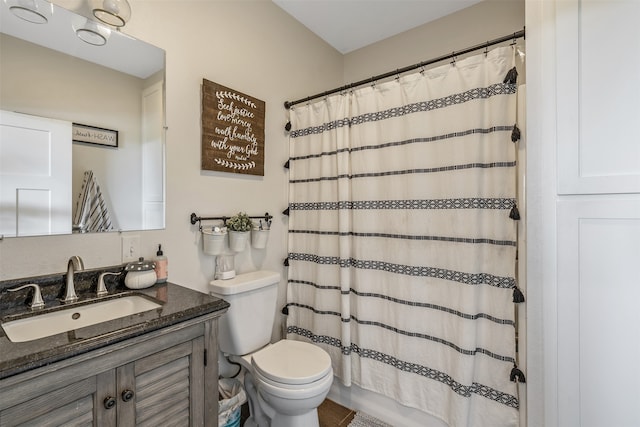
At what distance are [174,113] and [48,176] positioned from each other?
0.63m

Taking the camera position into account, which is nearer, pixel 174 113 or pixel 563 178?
pixel 563 178

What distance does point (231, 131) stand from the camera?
1.82 meters

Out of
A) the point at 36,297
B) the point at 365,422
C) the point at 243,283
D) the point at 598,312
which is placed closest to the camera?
the point at 598,312

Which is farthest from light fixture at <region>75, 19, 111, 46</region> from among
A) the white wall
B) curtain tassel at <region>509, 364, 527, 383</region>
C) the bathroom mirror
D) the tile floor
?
curtain tassel at <region>509, 364, 527, 383</region>

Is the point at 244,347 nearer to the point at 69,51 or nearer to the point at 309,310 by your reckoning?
the point at 309,310

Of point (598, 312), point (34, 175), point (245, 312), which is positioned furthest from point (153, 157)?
point (598, 312)

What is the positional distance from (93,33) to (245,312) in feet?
4.98

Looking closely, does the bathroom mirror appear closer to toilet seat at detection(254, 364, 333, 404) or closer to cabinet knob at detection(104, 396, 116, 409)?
cabinet knob at detection(104, 396, 116, 409)

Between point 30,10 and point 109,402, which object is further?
point 30,10

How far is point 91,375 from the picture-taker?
837 mm

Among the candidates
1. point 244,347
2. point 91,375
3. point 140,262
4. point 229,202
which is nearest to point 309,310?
point 244,347

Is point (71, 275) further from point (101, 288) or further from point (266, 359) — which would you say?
point (266, 359)

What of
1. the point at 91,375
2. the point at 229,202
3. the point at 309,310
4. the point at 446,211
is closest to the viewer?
the point at 91,375

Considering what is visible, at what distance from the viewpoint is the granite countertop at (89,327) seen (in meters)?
0.74
